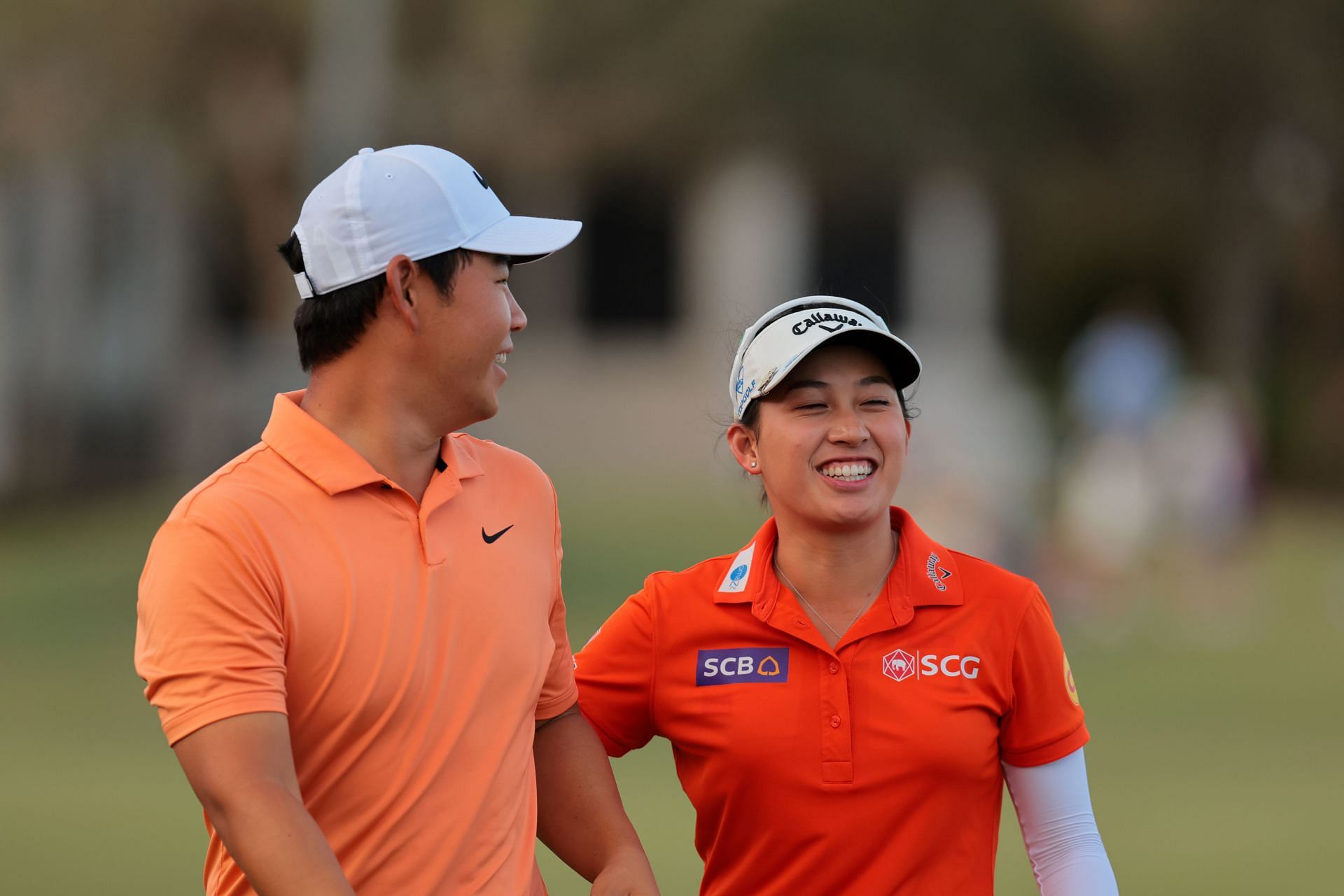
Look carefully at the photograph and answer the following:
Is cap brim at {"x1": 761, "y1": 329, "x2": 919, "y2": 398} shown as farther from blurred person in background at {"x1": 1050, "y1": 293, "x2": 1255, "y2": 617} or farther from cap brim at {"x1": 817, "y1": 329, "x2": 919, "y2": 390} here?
blurred person in background at {"x1": 1050, "y1": 293, "x2": 1255, "y2": 617}

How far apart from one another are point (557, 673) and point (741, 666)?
0.37m

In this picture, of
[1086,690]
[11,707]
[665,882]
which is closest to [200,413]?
[11,707]

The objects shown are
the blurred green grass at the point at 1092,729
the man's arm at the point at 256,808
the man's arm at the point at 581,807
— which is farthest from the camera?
the blurred green grass at the point at 1092,729

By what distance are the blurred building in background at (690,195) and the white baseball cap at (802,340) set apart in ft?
52.6

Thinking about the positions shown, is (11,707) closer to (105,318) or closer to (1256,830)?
(1256,830)

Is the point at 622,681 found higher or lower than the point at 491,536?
lower

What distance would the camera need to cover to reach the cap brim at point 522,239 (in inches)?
117

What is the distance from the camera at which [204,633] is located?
262 cm

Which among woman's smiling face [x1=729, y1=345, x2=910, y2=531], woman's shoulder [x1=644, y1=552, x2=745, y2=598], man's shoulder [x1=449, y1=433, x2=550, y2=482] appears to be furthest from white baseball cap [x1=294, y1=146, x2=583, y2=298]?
woman's shoulder [x1=644, y1=552, x2=745, y2=598]

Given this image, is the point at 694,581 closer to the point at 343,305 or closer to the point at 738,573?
the point at 738,573

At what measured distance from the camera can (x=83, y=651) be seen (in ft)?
41.7

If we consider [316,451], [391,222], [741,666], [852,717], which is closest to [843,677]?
[852,717]

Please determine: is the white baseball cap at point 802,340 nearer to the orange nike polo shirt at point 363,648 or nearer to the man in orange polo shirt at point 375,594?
the man in orange polo shirt at point 375,594

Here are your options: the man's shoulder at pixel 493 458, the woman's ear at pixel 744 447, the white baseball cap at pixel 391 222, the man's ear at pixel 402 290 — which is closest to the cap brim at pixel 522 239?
the white baseball cap at pixel 391 222
